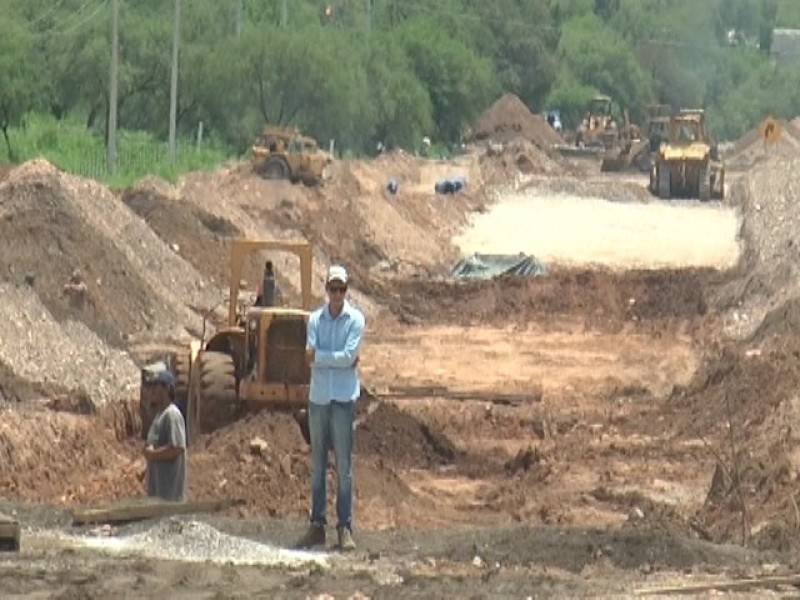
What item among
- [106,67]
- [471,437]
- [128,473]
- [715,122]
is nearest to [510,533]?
[128,473]

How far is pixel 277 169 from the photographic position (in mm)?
56219

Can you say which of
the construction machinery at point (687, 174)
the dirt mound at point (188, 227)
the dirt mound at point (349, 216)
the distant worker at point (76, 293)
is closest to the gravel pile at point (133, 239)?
the dirt mound at point (188, 227)

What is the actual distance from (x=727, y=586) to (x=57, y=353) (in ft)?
48.7

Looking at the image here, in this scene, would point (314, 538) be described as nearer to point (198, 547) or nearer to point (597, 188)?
point (198, 547)

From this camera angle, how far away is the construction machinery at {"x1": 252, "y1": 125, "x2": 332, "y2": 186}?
184 ft

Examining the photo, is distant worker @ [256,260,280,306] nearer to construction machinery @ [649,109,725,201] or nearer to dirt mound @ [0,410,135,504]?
dirt mound @ [0,410,135,504]

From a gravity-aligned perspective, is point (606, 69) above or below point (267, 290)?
below

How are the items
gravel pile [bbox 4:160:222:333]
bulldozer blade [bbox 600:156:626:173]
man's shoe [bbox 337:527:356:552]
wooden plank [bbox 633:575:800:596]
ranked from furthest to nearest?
bulldozer blade [bbox 600:156:626:173] → gravel pile [bbox 4:160:222:333] → man's shoe [bbox 337:527:356:552] → wooden plank [bbox 633:575:800:596]

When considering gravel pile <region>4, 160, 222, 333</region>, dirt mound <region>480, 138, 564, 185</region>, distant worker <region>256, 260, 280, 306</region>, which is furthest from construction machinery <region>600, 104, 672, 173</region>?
distant worker <region>256, 260, 280, 306</region>

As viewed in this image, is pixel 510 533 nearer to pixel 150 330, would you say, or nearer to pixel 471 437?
pixel 471 437

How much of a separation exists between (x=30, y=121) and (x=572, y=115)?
218ft

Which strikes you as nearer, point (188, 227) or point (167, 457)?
point (167, 457)

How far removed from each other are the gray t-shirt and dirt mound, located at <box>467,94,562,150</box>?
8792cm

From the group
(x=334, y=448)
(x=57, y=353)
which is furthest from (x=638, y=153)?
(x=334, y=448)
